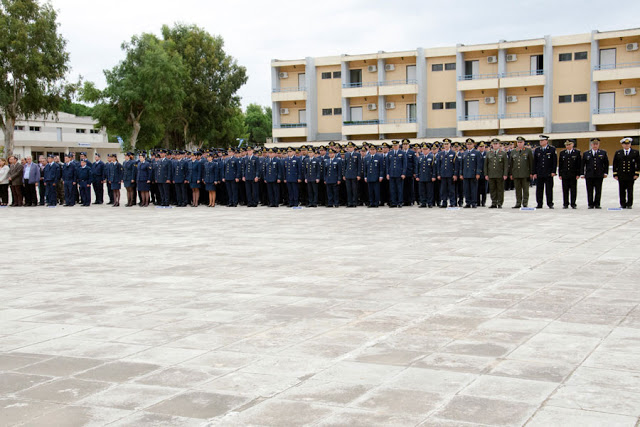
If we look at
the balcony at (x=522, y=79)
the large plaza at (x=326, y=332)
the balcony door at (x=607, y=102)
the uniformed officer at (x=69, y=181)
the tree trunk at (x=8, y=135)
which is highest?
the balcony at (x=522, y=79)

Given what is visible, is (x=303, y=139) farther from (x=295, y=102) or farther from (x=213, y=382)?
(x=213, y=382)

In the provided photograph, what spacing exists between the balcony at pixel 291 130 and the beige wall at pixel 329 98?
143 centimetres

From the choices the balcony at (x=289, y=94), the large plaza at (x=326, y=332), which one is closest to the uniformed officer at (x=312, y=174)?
the large plaza at (x=326, y=332)

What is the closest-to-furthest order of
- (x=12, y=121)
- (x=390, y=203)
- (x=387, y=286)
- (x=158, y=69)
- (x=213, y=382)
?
(x=213, y=382) < (x=387, y=286) < (x=390, y=203) < (x=12, y=121) < (x=158, y=69)

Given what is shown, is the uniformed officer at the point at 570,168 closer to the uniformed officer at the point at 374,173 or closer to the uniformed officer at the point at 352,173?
the uniformed officer at the point at 374,173

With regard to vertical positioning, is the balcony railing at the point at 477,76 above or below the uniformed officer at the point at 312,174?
above

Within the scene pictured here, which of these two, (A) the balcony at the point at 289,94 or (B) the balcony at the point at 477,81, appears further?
(A) the balcony at the point at 289,94

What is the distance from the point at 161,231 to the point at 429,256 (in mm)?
6499

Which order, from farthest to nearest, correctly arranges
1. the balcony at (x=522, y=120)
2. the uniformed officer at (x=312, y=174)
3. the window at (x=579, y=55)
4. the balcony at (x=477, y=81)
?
the balcony at (x=477, y=81), the balcony at (x=522, y=120), the window at (x=579, y=55), the uniformed officer at (x=312, y=174)

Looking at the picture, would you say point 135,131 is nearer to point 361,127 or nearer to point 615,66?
point 361,127

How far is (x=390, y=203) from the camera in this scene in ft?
65.5

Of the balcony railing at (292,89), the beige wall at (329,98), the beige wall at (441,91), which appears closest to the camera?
the beige wall at (441,91)

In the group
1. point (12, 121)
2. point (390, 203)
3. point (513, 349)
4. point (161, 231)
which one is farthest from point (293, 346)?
point (12, 121)

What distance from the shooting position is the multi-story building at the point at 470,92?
47.4 meters
